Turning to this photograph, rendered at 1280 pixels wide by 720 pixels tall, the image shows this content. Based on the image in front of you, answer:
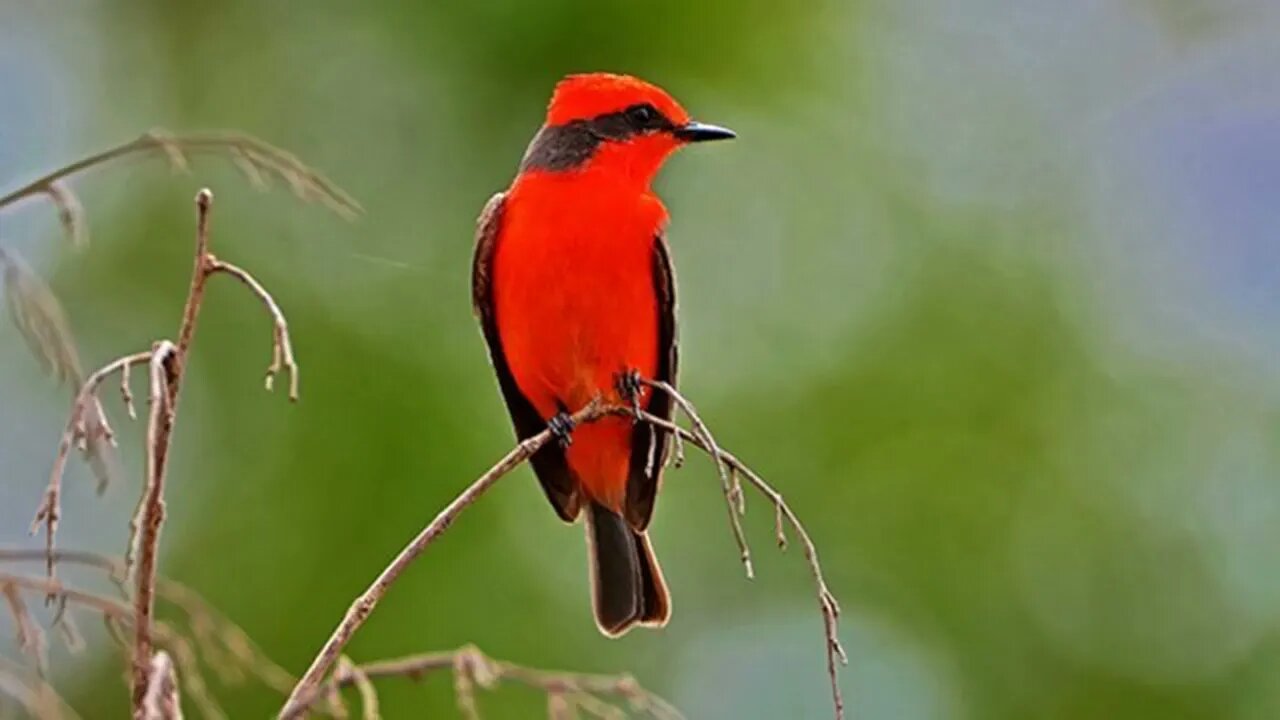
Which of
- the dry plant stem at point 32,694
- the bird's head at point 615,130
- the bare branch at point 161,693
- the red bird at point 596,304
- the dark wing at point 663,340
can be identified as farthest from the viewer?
the bird's head at point 615,130

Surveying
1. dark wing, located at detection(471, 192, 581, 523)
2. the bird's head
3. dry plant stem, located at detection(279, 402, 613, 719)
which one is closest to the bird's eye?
the bird's head

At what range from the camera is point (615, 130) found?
4387 millimetres

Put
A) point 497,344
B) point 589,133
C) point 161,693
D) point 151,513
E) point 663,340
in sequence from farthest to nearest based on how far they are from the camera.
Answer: point 589,133 < point 497,344 < point 663,340 < point 151,513 < point 161,693

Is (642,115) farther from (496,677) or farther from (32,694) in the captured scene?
(32,694)

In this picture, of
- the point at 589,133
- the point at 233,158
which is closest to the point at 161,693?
the point at 233,158

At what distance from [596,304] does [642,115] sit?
654 millimetres

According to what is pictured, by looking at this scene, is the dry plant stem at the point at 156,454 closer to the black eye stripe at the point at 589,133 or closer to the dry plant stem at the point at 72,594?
the dry plant stem at the point at 72,594

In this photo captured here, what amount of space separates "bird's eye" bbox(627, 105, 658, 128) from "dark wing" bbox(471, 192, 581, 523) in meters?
0.35

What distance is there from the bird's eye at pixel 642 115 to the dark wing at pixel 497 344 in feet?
1.13

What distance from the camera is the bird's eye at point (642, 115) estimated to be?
4.41 metres

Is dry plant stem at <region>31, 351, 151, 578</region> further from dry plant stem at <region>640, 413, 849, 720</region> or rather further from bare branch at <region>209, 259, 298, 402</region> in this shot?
dry plant stem at <region>640, 413, 849, 720</region>

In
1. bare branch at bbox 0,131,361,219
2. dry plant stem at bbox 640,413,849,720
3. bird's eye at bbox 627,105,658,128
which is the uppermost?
bird's eye at bbox 627,105,658,128

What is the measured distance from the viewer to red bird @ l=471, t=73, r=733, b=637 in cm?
394

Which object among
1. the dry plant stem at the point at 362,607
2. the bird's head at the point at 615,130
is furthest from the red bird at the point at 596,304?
the dry plant stem at the point at 362,607
